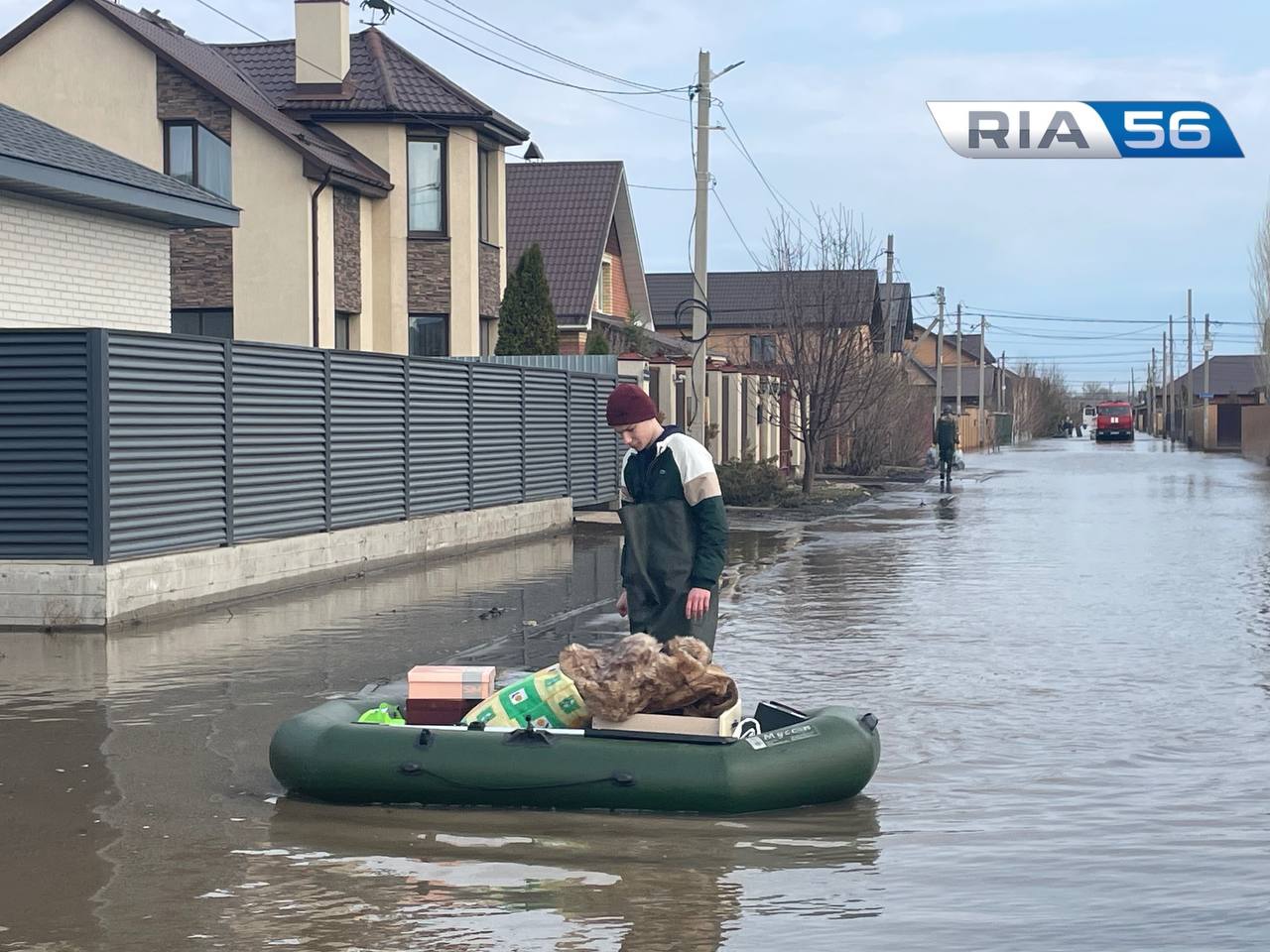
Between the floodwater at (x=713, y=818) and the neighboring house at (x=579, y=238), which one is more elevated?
the neighboring house at (x=579, y=238)

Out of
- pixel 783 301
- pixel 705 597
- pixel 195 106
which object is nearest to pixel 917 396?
pixel 783 301

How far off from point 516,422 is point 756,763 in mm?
16332

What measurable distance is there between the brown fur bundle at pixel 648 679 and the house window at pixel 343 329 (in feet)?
81.1

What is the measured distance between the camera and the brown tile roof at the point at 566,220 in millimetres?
43688

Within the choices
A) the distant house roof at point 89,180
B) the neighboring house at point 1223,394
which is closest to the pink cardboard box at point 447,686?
the distant house roof at point 89,180

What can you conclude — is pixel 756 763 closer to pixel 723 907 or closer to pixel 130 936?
pixel 723 907

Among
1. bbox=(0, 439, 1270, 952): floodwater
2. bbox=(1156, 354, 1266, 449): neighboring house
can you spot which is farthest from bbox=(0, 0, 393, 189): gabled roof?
bbox=(1156, 354, 1266, 449): neighboring house

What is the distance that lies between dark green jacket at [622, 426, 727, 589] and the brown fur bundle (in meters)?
0.86

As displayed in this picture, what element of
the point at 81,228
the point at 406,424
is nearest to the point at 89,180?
the point at 81,228

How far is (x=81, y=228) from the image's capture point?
18391mm

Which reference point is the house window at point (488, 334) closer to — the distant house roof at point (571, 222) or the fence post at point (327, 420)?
the distant house roof at point (571, 222)

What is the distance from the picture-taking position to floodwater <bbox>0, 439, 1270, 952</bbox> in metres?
6.05

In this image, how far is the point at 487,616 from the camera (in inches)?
573

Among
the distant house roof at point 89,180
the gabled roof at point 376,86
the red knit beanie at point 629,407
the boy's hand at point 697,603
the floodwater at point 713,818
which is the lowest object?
the floodwater at point 713,818
